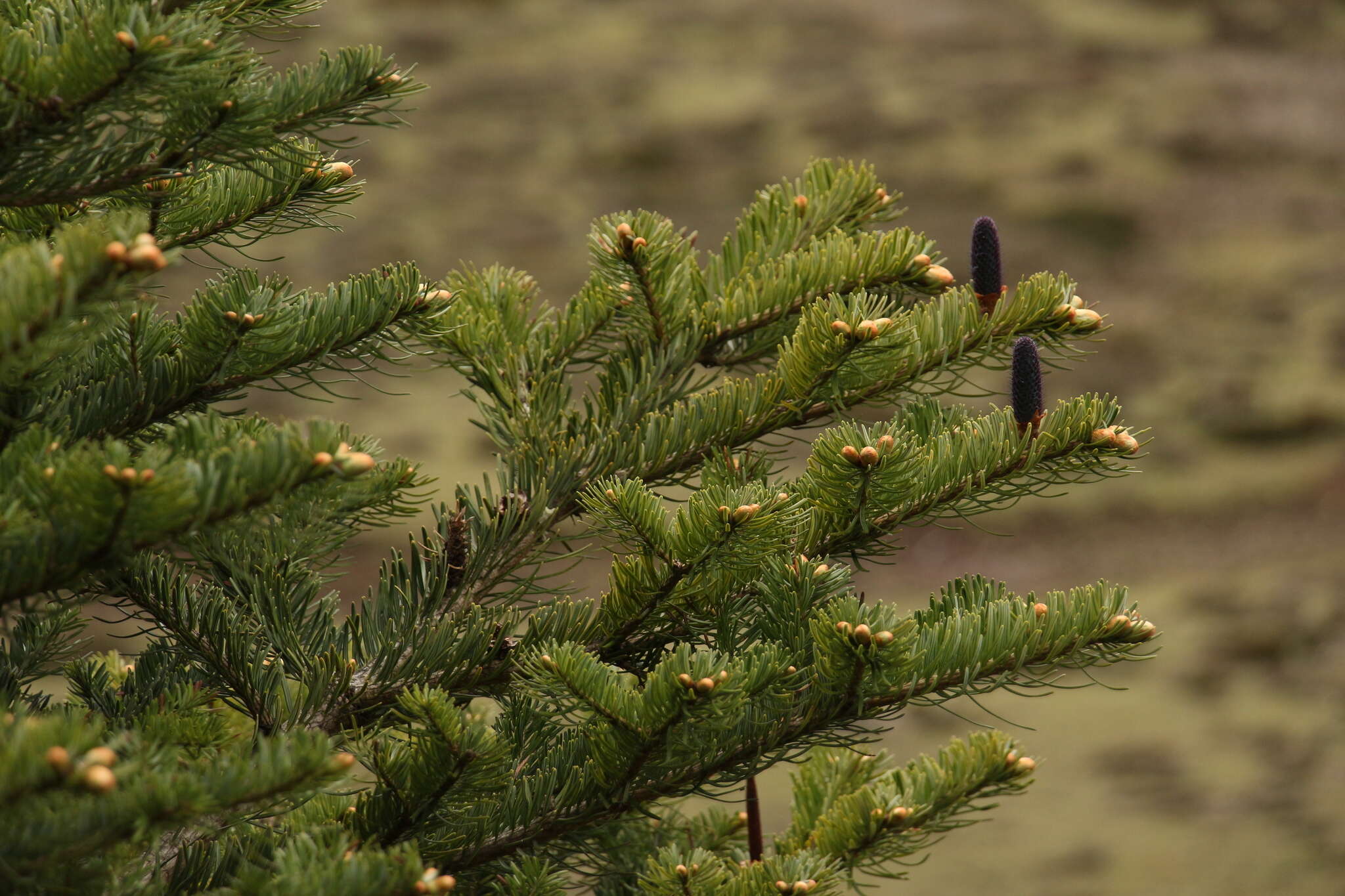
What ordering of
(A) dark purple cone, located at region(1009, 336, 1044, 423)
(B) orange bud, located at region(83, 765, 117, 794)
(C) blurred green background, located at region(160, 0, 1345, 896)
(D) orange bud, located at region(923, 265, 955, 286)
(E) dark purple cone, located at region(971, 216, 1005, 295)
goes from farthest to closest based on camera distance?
(C) blurred green background, located at region(160, 0, 1345, 896) < (D) orange bud, located at region(923, 265, 955, 286) < (E) dark purple cone, located at region(971, 216, 1005, 295) < (A) dark purple cone, located at region(1009, 336, 1044, 423) < (B) orange bud, located at region(83, 765, 117, 794)

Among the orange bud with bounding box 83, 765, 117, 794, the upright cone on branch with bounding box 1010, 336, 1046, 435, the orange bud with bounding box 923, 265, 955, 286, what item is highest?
the orange bud with bounding box 923, 265, 955, 286

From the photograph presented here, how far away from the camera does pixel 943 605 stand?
114 centimetres

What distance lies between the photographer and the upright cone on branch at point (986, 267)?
1.17 meters

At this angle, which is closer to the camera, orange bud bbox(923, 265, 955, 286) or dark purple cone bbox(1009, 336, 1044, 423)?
dark purple cone bbox(1009, 336, 1044, 423)

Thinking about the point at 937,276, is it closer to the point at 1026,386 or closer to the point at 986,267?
the point at 986,267

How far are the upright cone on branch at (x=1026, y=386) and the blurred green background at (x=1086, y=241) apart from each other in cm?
545

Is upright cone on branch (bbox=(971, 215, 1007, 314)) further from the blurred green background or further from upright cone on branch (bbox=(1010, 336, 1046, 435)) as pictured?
the blurred green background

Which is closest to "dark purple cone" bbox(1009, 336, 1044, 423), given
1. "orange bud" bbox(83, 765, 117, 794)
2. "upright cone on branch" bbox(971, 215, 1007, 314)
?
"upright cone on branch" bbox(971, 215, 1007, 314)

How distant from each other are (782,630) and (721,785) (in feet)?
0.58

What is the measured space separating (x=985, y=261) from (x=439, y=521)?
655 mm

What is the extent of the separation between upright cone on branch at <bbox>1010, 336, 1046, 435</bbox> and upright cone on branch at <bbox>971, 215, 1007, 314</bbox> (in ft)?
0.37

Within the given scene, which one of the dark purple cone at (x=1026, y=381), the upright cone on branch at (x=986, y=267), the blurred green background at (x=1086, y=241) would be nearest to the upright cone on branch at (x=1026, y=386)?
the dark purple cone at (x=1026, y=381)

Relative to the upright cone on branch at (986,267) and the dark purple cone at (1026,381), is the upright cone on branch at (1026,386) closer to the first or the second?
the dark purple cone at (1026,381)

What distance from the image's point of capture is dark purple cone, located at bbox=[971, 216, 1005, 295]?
117cm
